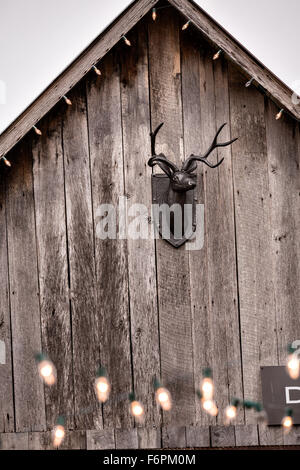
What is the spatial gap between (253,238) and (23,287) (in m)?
1.59

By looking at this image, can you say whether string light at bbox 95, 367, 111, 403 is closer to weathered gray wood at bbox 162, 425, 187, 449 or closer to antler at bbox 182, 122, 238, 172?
weathered gray wood at bbox 162, 425, 187, 449

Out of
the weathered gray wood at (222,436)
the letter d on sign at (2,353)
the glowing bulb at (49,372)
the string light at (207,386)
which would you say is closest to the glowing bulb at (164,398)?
the string light at (207,386)

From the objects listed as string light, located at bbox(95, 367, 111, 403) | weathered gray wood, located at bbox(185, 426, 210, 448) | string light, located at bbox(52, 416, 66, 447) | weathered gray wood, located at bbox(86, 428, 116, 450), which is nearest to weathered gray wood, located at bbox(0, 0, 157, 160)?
string light, located at bbox(95, 367, 111, 403)

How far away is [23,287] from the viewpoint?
12.8 feet

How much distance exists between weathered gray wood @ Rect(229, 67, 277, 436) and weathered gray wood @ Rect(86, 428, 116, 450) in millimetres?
981

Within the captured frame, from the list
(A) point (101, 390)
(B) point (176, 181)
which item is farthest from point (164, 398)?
(B) point (176, 181)

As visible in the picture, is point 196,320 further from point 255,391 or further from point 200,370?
point 255,391

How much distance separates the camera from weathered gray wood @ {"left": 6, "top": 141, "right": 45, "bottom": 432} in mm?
3906

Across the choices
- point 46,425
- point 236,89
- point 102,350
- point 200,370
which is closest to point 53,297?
point 102,350

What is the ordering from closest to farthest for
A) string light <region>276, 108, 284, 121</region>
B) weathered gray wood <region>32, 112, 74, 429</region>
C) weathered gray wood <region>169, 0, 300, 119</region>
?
weathered gray wood <region>169, 0, 300, 119</region> → string light <region>276, 108, 284, 121</region> → weathered gray wood <region>32, 112, 74, 429</region>

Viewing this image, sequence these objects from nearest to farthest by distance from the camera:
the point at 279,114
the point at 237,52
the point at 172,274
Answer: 1. the point at 237,52
2. the point at 279,114
3. the point at 172,274

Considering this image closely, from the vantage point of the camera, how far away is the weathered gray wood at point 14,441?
389cm

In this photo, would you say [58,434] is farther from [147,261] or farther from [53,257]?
[147,261]
